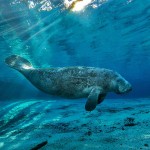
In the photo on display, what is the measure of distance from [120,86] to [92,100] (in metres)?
0.87

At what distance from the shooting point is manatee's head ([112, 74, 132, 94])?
5.15 metres

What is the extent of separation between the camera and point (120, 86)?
5266mm

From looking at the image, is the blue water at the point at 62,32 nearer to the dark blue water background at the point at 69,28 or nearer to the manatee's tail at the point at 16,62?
the dark blue water background at the point at 69,28

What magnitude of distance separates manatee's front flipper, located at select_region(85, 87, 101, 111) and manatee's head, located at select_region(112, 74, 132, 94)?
1.39ft

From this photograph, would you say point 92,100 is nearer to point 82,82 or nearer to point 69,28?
point 82,82

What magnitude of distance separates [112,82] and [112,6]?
12786mm

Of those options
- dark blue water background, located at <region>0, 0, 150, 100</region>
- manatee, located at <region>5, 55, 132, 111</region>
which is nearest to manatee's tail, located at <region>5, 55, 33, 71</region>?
manatee, located at <region>5, 55, 132, 111</region>

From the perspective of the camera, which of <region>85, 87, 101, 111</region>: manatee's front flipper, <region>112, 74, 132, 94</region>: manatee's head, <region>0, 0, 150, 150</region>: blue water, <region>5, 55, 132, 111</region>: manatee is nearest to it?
<region>85, 87, 101, 111</region>: manatee's front flipper

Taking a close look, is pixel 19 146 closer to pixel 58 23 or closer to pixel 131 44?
pixel 58 23

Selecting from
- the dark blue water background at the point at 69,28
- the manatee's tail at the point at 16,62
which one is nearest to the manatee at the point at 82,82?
the manatee's tail at the point at 16,62

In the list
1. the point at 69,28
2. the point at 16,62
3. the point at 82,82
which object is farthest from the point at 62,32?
the point at 82,82

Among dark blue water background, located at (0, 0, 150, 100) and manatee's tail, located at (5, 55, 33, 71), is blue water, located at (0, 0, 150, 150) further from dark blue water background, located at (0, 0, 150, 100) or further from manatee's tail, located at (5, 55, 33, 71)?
manatee's tail, located at (5, 55, 33, 71)

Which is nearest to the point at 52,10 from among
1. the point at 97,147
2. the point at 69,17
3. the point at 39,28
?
the point at 69,17

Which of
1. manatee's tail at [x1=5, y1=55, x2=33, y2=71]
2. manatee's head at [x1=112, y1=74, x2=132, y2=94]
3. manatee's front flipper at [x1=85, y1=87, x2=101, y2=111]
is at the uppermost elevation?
manatee's tail at [x1=5, y1=55, x2=33, y2=71]
